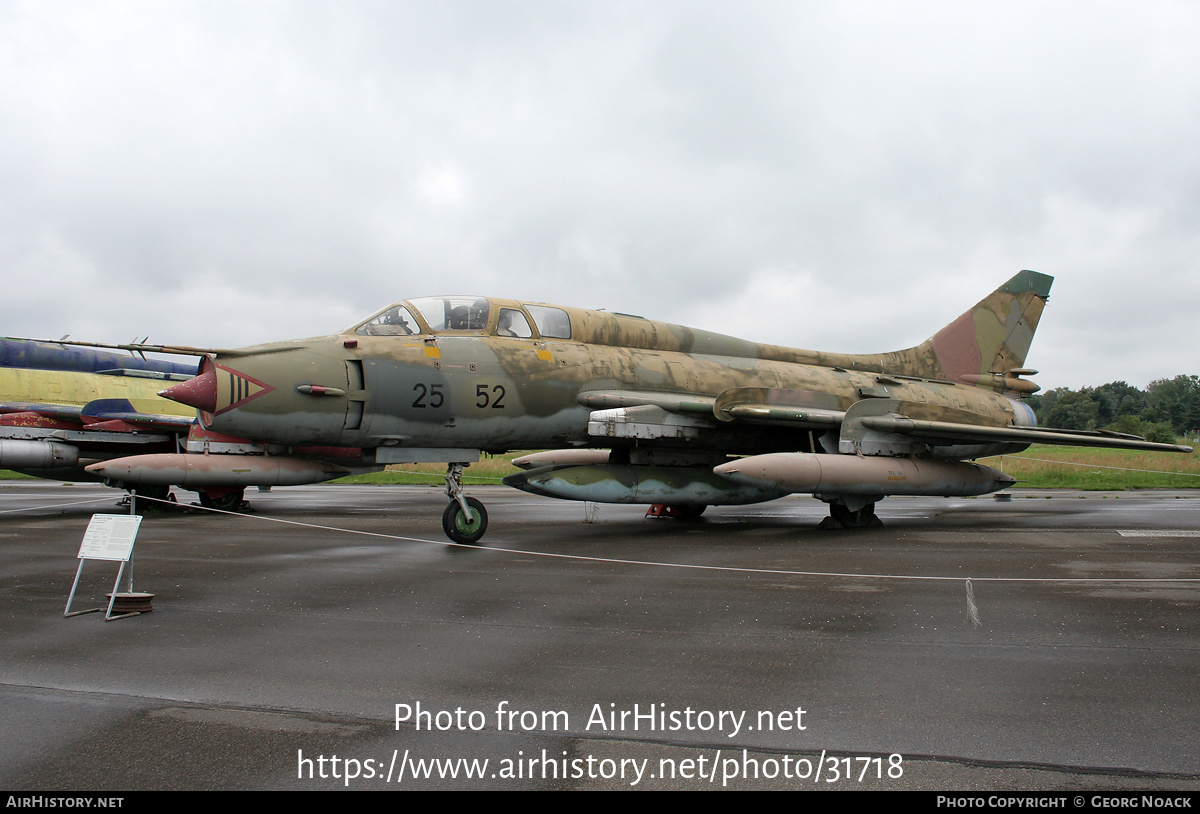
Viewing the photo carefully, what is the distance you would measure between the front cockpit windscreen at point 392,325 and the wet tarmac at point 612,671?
3013 millimetres

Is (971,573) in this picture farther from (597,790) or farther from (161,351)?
(161,351)

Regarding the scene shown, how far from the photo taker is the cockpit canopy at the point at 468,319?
34.3 feet

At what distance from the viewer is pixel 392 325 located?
411 inches

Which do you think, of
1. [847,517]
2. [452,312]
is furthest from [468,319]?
[847,517]

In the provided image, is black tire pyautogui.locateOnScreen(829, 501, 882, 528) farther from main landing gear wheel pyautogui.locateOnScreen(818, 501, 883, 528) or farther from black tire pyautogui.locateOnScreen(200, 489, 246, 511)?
black tire pyautogui.locateOnScreen(200, 489, 246, 511)

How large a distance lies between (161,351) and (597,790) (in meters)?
9.18

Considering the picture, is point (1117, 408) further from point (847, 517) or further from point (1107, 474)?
point (847, 517)

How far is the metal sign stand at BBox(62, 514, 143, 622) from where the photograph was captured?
593 centimetres

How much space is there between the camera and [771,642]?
5078 millimetres

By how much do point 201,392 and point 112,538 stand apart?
325cm

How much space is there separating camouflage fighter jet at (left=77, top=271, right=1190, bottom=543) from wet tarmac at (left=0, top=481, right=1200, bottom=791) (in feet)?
5.68

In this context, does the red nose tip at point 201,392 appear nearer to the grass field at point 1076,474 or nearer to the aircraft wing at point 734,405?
the aircraft wing at point 734,405

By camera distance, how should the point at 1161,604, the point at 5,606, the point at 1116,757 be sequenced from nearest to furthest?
the point at 1116,757 → the point at 1161,604 → the point at 5,606
